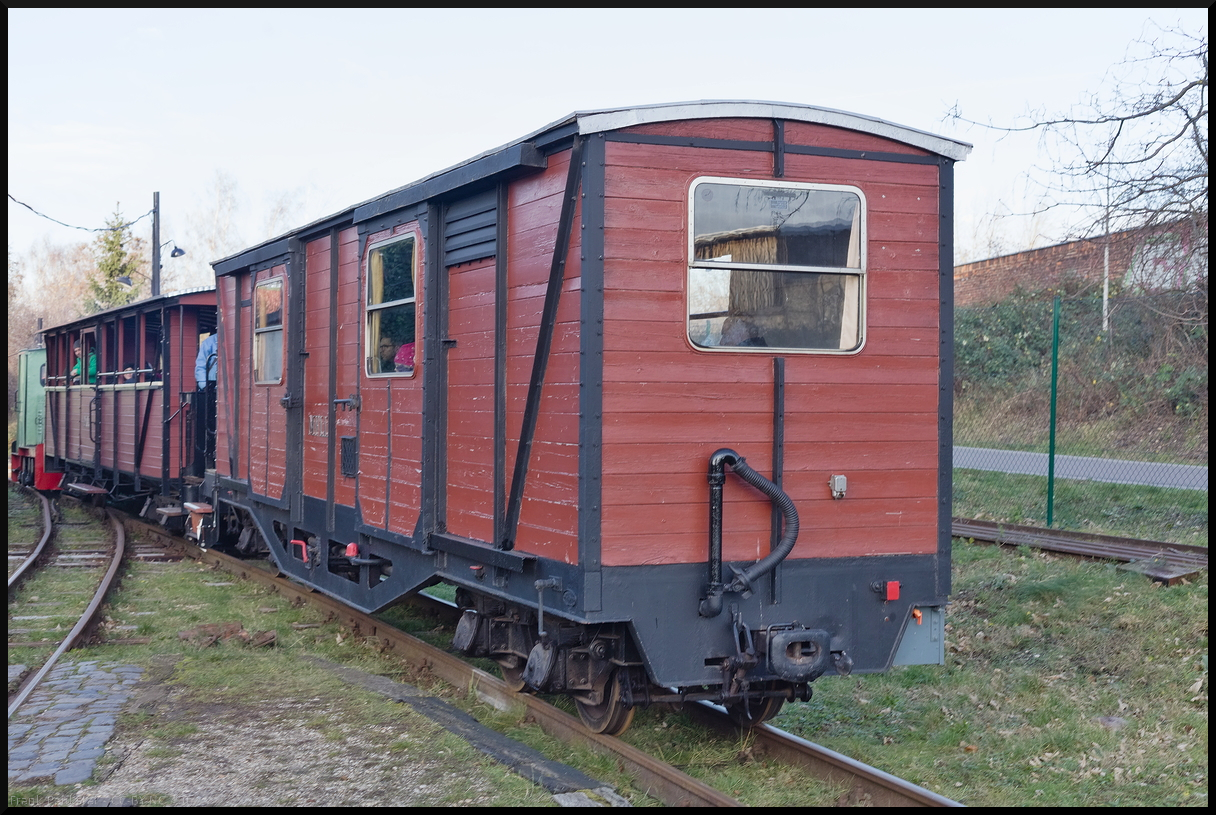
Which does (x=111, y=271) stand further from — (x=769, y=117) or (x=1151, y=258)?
(x=769, y=117)

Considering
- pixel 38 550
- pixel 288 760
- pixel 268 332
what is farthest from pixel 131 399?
pixel 288 760

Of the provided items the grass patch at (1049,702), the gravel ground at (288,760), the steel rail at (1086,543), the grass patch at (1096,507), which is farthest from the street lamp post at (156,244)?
the grass patch at (1049,702)

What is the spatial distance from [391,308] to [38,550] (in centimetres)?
A: 886

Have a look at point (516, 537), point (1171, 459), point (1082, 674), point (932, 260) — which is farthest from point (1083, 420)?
point (516, 537)

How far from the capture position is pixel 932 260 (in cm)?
571

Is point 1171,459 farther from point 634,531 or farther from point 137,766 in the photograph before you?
point 137,766

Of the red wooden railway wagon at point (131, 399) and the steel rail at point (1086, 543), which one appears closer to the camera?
the steel rail at point (1086, 543)

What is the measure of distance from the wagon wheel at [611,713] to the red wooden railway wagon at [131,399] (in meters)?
8.26

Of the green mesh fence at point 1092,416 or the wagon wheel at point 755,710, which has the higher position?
the green mesh fence at point 1092,416

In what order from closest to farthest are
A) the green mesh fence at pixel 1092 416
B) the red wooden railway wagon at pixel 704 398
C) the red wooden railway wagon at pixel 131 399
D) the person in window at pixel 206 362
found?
the red wooden railway wagon at pixel 704 398 → the green mesh fence at pixel 1092 416 → the person in window at pixel 206 362 → the red wooden railway wagon at pixel 131 399

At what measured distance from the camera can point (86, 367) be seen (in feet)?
A: 58.4

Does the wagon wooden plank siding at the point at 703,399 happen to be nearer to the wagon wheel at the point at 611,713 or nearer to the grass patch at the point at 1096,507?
the wagon wheel at the point at 611,713

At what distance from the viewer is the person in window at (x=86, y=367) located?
17.5 meters

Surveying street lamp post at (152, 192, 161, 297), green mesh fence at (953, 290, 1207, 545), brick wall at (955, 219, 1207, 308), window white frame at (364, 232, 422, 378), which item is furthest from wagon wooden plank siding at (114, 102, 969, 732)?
street lamp post at (152, 192, 161, 297)
